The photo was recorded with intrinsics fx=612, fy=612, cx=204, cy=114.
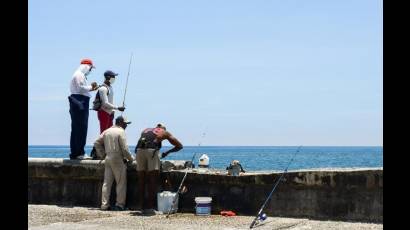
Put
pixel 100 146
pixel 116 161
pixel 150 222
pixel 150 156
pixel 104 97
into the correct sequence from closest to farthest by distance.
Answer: pixel 150 222, pixel 150 156, pixel 116 161, pixel 100 146, pixel 104 97

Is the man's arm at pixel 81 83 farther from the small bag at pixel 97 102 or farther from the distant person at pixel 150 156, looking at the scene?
the distant person at pixel 150 156

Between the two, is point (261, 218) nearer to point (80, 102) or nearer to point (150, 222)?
point (150, 222)

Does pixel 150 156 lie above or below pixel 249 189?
above

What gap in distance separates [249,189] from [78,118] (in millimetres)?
3277

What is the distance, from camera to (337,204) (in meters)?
8.48

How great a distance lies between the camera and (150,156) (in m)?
Answer: 9.47

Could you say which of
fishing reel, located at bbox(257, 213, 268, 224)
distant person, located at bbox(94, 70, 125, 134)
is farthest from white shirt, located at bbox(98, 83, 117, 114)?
fishing reel, located at bbox(257, 213, 268, 224)

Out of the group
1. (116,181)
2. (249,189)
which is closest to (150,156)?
(116,181)

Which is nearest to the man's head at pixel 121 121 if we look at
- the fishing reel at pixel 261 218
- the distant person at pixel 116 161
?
the distant person at pixel 116 161

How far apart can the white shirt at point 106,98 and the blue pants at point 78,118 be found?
A: 0.28 metres

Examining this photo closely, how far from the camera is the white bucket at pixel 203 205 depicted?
360 inches
